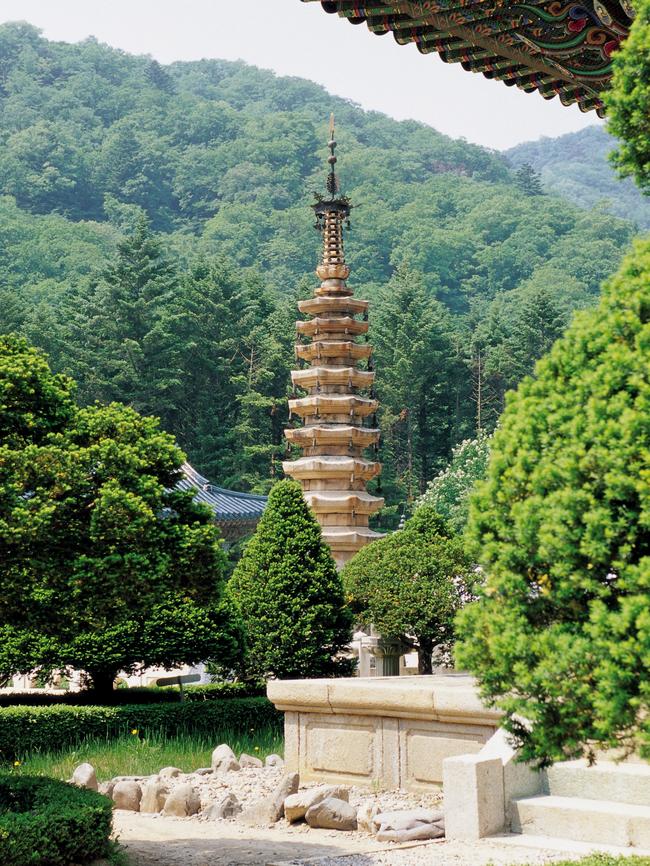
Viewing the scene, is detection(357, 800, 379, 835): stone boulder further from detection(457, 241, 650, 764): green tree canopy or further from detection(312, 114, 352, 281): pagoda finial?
detection(312, 114, 352, 281): pagoda finial

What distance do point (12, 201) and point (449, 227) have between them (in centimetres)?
3505

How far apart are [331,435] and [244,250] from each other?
60.8 metres

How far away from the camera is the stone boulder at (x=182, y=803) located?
10086 mm

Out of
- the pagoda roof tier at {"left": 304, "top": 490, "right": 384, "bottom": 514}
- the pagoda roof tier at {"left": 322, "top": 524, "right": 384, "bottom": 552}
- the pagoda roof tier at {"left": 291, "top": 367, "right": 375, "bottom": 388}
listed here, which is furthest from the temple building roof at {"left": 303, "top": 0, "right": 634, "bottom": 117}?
the pagoda roof tier at {"left": 291, "top": 367, "right": 375, "bottom": 388}

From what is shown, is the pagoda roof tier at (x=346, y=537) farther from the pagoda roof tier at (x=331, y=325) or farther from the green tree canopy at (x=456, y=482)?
the green tree canopy at (x=456, y=482)

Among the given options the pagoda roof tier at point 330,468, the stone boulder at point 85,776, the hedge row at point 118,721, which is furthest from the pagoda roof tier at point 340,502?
the stone boulder at point 85,776

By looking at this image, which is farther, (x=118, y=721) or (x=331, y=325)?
(x=331, y=325)

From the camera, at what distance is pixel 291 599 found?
18.0 metres

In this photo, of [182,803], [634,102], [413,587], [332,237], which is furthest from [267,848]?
[332,237]

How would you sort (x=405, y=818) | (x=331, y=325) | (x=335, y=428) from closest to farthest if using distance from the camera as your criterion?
1. (x=405, y=818)
2. (x=335, y=428)
3. (x=331, y=325)

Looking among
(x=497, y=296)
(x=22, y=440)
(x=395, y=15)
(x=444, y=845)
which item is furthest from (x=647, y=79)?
(x=497, y=296)

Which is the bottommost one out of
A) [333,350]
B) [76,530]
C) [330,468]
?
[76,530]

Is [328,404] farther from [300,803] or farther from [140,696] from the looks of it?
[300,803]

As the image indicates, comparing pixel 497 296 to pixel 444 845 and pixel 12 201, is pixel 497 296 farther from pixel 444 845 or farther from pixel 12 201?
pixel 444 845
